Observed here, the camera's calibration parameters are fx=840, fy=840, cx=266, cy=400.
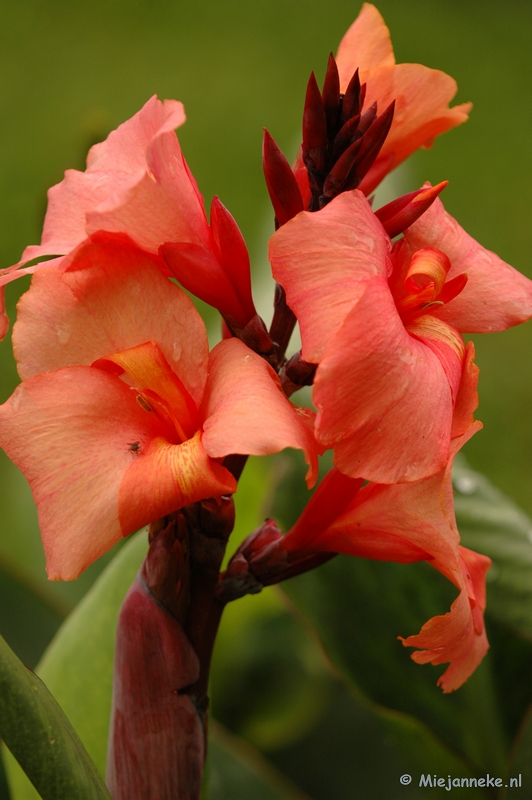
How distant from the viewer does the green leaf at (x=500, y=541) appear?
864mm

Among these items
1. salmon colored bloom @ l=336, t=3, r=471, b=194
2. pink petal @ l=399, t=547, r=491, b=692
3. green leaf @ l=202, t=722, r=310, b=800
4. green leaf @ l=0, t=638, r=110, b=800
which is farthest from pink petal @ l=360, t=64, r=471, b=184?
green leaf @ l=202, t=722, r=310, b=800

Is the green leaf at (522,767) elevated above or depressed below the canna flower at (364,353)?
below

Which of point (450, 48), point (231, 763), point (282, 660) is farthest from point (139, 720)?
point (450, 48)

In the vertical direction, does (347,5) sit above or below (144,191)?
below

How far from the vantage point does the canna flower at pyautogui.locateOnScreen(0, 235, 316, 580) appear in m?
0.49

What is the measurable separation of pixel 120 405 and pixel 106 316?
0.06 metres

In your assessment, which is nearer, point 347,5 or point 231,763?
point 231,763

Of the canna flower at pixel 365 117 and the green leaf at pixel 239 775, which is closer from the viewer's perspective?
the canna flower at pixel 365 117

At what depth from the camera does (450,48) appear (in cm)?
428

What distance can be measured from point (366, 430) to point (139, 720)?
11.2 inches

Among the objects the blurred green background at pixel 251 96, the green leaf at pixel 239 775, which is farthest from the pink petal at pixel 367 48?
the blurred green background at pixel 251 96

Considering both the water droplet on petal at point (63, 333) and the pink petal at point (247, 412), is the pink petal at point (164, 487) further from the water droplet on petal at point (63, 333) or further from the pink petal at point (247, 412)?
the water droplet on petal at point (63, 333)

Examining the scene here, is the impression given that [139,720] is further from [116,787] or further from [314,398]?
[314,398]

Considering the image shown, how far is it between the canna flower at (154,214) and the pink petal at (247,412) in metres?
0.06
